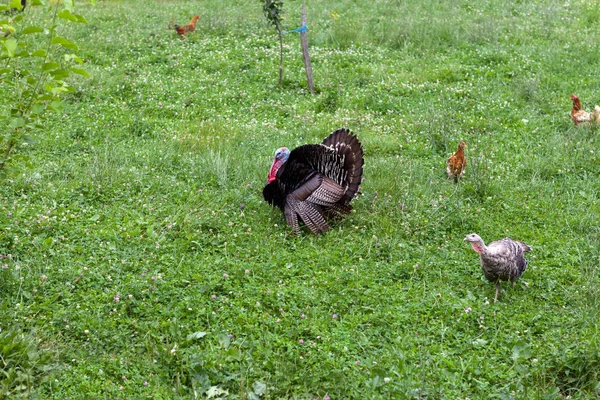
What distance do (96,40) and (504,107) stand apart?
8916 mm

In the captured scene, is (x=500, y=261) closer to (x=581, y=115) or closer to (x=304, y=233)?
(x=304, y=233)

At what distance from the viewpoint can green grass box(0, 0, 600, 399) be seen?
5180mm

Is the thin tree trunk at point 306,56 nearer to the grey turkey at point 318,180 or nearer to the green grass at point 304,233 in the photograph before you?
the green grass at point 304,233

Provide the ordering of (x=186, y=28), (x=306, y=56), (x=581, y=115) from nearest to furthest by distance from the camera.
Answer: (x=581, y=115), (x=306, y=56), (x=186, y=28)

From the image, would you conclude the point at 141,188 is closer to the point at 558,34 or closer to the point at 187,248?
the point at 187,248

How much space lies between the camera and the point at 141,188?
814 centimetres

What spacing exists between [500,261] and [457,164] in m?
2.65

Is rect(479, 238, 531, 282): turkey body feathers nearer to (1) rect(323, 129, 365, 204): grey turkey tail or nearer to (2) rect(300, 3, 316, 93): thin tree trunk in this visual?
(1) rect(323, 129, 365, 204): grey turkey tail

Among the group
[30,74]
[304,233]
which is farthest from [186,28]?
[30,74]

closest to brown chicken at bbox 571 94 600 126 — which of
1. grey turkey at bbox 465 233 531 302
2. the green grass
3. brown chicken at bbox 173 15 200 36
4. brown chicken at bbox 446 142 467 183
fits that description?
the green grass

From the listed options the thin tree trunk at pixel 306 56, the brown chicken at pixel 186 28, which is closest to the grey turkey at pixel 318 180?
the thin tree trunk at pixel 306 56

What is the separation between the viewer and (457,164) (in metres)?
8.47

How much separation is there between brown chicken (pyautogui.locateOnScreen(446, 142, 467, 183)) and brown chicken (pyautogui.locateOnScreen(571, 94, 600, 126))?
267cm

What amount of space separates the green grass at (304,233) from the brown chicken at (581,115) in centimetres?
24
